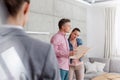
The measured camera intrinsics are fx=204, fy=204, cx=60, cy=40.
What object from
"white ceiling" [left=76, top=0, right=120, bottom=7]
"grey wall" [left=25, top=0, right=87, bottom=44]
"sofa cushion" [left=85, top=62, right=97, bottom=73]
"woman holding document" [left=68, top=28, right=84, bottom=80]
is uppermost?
"white ceiling" [left=76, top=0, right=120, bottom=7]

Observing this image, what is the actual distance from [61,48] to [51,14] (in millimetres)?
2055

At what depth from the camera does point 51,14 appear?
15.1ft

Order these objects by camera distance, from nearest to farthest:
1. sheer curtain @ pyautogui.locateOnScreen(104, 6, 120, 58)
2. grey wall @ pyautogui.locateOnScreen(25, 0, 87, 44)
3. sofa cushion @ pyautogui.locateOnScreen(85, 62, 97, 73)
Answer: grey wall @ pyautogui.locateOnScreen(25, 0, 87, 44), sofa cushion @ pyautogui.locateOnScreen(85, 62, 97, 73), sheer curtain @ pyautogui.locateOnScreen(104, 6, 120, 58)

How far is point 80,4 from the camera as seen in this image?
19.0 ft

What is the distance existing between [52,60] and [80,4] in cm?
524

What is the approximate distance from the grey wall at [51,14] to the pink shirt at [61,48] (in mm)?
1354

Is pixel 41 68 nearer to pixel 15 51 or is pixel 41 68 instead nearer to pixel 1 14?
pixel 15 51

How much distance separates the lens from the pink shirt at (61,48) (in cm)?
264

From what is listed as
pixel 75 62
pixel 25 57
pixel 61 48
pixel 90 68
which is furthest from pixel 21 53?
pixel 90 68

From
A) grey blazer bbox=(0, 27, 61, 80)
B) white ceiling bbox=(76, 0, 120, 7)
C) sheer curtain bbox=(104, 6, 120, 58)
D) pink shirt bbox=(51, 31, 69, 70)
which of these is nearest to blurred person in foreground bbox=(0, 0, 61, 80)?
grey blazer bbox=(0, 27, 61, 80)

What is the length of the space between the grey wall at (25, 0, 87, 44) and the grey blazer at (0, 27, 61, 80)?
10.5 feet

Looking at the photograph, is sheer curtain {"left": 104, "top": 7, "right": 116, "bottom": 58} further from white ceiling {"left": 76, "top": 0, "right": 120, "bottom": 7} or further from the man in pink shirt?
the man in pink shirt

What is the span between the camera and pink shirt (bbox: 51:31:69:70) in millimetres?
2641

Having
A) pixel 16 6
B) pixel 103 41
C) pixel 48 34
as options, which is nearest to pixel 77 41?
pixel 48 34
